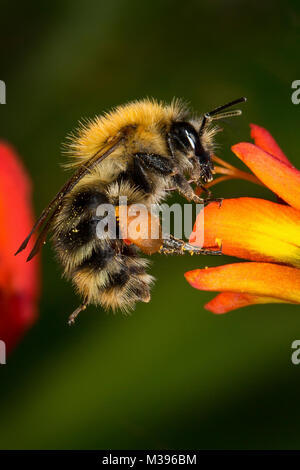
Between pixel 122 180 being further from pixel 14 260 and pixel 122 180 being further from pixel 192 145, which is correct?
pixel 14 260

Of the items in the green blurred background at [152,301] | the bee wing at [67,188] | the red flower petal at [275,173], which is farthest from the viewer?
A: the green blurred background at [152,301]

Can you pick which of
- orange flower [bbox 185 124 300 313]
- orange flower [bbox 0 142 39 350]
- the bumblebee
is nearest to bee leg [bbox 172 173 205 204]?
the bumblebee

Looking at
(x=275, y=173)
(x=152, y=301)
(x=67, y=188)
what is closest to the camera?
(x=275, y=173)

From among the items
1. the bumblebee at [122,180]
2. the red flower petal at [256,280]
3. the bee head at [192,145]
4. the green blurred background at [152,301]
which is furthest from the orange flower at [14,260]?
the red flower petal at [256,280]

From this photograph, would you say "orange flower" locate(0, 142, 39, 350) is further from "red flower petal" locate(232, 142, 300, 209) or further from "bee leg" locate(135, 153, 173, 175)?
"red flower petal" locate(232, 142, 300, 209)

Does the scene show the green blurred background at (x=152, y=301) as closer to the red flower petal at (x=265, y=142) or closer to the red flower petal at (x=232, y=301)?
the red flower petal at (x=265, y=142)

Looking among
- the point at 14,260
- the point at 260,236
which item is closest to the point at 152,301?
the point at 14,260
